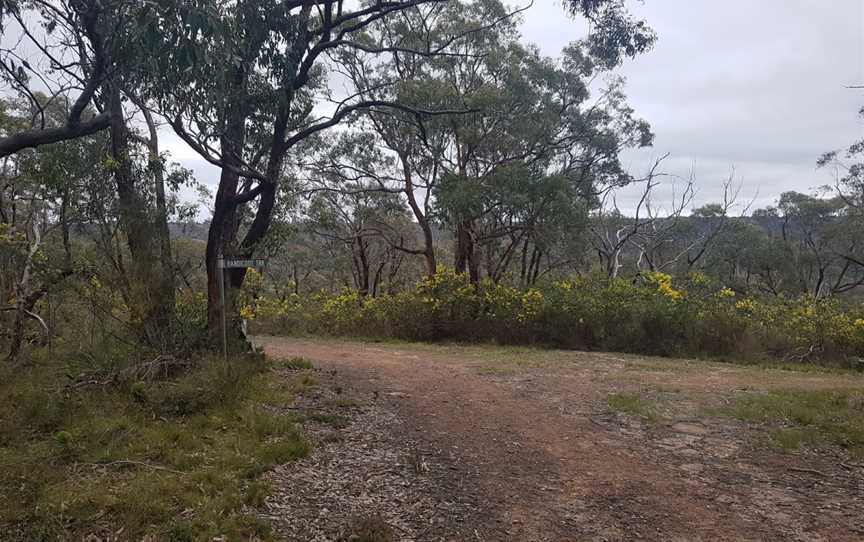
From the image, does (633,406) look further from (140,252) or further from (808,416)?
(140,252)

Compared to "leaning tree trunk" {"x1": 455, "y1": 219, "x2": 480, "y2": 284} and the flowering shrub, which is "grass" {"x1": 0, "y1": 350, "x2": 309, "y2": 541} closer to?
the flowering shrub

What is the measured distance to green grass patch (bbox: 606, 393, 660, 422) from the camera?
616 centimetres

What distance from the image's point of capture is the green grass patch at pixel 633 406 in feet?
20.2

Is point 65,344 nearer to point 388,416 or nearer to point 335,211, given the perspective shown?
point 388,416

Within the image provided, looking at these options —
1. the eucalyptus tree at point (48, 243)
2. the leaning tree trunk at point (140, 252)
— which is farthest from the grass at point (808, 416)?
the eucalyptus tree at point (48, 243)

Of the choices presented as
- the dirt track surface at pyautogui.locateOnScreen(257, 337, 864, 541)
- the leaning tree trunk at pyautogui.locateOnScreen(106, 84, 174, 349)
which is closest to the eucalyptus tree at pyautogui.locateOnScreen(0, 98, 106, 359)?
the leaning tree trunk at pyautogui.locateOnScreen(106, 84, 174, 349)

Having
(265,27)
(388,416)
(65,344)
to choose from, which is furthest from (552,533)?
(65,344)

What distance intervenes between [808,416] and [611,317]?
18.6ft

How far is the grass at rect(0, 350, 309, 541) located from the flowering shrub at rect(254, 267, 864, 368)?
3.65m

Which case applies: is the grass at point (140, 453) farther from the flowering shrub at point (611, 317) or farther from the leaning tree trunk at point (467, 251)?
the leaning tree trunk at point (467, 251)

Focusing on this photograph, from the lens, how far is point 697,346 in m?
10.8

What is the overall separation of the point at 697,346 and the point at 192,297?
8.61 m

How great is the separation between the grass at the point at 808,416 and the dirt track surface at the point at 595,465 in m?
0.30

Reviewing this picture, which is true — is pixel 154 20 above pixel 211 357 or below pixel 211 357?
above
